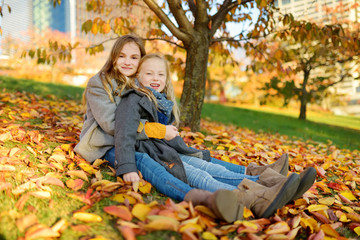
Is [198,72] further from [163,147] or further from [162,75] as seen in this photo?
[163,147]

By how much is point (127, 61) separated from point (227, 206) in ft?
4.69

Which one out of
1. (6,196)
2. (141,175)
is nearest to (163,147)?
(141,175)

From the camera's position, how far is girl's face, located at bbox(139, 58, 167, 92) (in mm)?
2109

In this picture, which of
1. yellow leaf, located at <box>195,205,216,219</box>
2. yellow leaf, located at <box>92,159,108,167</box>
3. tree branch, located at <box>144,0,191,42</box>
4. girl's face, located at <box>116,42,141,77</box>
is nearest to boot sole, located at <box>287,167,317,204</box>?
yellow leaf, located at <box>195,205,216,219</box>

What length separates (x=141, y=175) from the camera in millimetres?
1694

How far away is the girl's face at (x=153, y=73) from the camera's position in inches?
83.0

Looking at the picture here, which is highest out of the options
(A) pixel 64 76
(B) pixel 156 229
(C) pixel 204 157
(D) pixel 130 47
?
(A) pixel 64 76

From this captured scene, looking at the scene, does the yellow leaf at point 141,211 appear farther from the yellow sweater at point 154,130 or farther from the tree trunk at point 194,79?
the tree trunk at point 194,79

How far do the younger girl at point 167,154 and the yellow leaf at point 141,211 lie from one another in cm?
26

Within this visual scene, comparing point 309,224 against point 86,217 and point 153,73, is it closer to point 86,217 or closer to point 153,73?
point 86,217

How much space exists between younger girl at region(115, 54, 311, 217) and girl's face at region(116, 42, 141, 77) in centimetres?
7

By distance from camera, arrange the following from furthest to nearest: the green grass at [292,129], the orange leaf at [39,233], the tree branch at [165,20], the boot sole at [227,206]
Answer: the green grass at [292,129], the tree branch at [165,20], the boot sole at [227,206], the orange leaf at [39,233]

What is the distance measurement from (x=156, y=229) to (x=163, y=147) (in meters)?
0.75

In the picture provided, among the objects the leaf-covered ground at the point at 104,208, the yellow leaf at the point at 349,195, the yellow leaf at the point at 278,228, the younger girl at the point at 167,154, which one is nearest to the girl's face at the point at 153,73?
the younger girl at the point at 167,154
